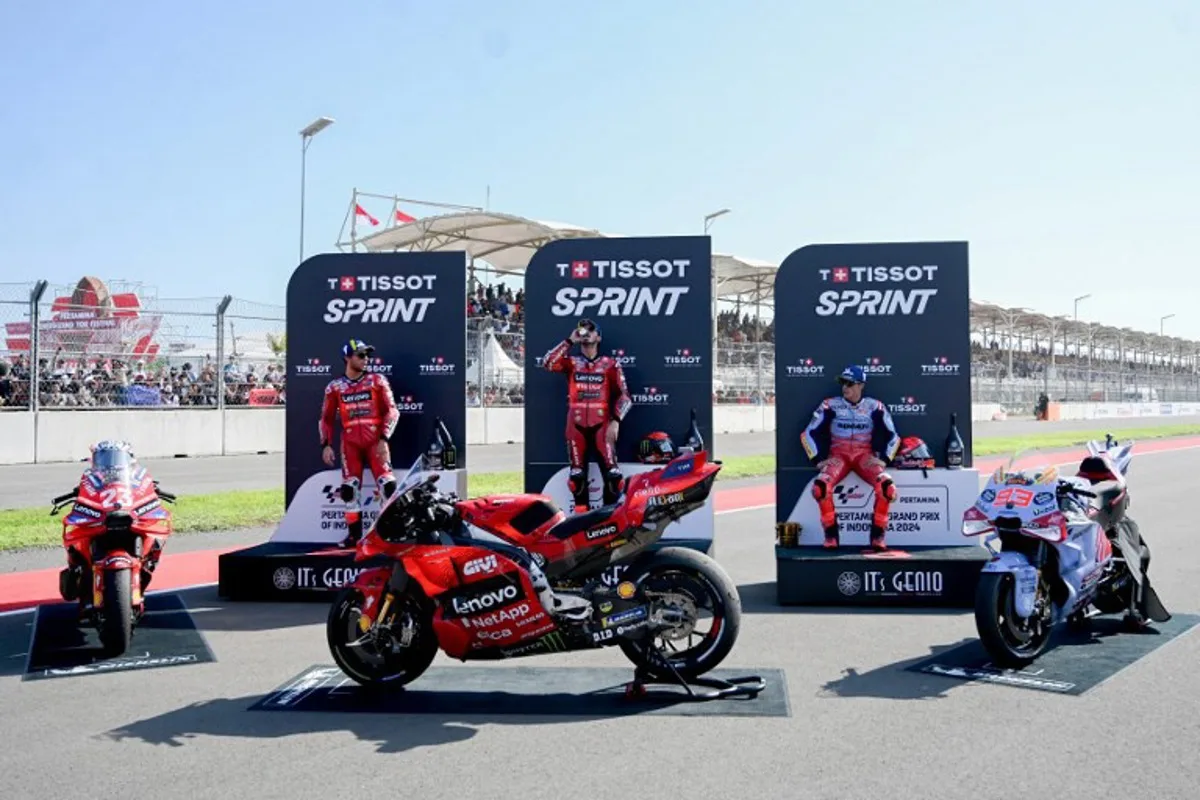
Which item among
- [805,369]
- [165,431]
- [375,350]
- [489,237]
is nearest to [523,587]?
[805,369]

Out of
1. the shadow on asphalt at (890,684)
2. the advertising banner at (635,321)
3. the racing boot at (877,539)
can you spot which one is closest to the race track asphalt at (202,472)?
the advertising banner at (635,321)

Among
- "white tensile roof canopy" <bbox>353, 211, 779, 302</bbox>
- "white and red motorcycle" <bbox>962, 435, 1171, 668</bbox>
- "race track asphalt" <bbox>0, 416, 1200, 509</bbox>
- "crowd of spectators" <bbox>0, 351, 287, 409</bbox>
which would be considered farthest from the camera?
"white tensile roof canopy" <bbox>353, 211, 779, 302</bbox>

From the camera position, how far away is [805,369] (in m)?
9.54

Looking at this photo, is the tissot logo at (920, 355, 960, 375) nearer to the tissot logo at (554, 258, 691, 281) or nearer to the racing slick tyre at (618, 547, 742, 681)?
the tissot logo at (554, 258, 691, 281)

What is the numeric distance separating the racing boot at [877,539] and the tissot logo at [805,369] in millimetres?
1437

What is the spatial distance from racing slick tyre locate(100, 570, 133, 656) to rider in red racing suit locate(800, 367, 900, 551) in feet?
17.7

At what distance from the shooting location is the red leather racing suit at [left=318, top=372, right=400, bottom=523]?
9.47 metres

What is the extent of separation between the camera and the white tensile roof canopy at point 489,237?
28.3 meters

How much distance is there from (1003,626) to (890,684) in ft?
2.57

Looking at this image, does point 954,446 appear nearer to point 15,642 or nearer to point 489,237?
point 15,642

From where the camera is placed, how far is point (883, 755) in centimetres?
475

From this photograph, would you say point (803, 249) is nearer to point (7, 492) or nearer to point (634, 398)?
point (634, 398)

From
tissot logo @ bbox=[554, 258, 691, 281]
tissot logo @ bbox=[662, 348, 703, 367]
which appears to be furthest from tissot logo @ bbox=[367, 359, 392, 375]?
tissot logo @ bbox=[662, 348, 703, 367]

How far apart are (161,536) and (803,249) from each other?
229 inches
